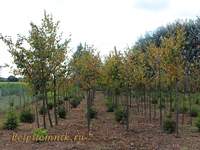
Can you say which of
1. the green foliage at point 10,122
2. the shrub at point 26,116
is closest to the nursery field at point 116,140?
the green foliage at point 10,122

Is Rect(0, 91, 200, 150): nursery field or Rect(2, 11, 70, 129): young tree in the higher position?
Rect(2, 11, 70, 129): young tree

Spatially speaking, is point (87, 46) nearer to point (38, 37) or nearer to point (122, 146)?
point (38, 37)

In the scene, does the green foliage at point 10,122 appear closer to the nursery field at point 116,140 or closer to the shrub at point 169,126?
the nursery field at point 116,140

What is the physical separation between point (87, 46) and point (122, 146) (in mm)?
9815

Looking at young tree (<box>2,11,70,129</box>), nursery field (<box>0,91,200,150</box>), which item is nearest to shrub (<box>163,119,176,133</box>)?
nursery field (<box>0,91,200,150</box>)

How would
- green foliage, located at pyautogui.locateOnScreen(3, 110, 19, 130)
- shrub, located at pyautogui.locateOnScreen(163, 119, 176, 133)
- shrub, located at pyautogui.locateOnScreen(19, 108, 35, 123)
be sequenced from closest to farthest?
green foliage, located at pyautogui.locateOnScreen(3, 110, 19, 130), shrub, located at pyautogui.locateOnScreen(163, 119, 176, 133), shrub, located at pyautogui.locateOnScreen(19, 108, 35, 123)

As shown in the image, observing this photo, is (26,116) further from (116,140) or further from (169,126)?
(169,126)

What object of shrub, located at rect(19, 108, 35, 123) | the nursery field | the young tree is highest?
the young tree

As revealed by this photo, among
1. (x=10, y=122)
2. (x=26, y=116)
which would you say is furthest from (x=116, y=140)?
(x=26, y=116)

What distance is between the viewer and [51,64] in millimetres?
7832

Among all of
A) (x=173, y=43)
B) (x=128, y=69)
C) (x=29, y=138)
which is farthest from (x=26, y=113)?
(x=173, y=43)

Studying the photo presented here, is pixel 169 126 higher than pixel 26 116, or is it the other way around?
pixel 26 116

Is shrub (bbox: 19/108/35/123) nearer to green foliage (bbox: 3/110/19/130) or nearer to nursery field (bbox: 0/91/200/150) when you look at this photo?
green foliage (bbox: 3/110/19/130)

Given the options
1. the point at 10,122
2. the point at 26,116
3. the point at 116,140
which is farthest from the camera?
the point at 26,116
